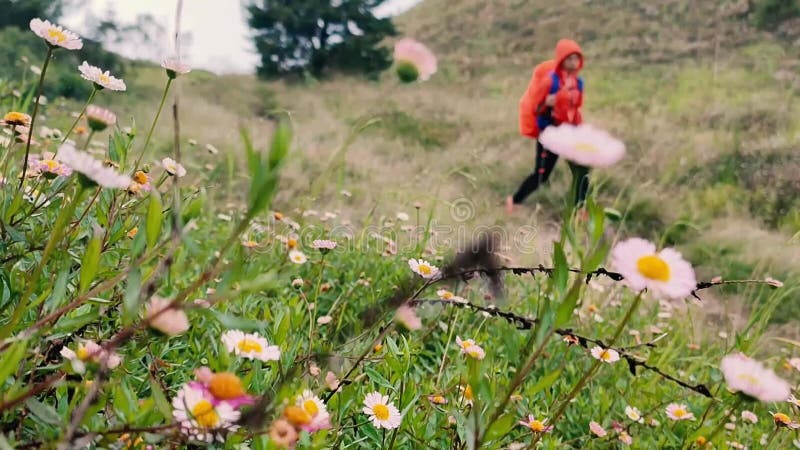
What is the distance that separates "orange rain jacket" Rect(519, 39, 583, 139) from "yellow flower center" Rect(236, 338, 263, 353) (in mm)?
3669

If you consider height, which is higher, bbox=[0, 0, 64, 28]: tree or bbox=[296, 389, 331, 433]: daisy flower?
bbox=[296, 389, 331, 433]: daisy flower

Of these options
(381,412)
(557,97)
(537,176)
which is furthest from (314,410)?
(537,176)

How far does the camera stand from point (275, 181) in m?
0.44

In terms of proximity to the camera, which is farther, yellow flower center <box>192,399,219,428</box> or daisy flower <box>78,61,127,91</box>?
daisy flower <box>78,61,127,91</box>

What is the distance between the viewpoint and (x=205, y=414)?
53 centimetres

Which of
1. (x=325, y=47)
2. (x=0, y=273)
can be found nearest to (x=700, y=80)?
(x=325, y=47)

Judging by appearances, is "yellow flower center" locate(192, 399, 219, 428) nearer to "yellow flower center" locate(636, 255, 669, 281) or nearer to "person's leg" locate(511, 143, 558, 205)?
"yellow flower center" locate(636, 255, 669, 281)

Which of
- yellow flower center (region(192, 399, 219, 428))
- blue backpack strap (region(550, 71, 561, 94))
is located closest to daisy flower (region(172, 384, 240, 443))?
yellow flower center (region(192, 399, 219, 428))

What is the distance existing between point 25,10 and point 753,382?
1111 centimetres

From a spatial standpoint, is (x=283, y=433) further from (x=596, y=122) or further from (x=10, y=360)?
(x=596, y=122)

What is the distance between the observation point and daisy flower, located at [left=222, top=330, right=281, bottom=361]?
74cm

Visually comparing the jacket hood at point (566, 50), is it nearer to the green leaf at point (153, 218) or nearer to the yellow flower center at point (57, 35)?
the yellow flower center at point (57, 35)

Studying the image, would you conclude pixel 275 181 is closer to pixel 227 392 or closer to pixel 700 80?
pixel 227 392

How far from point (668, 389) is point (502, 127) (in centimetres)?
715
